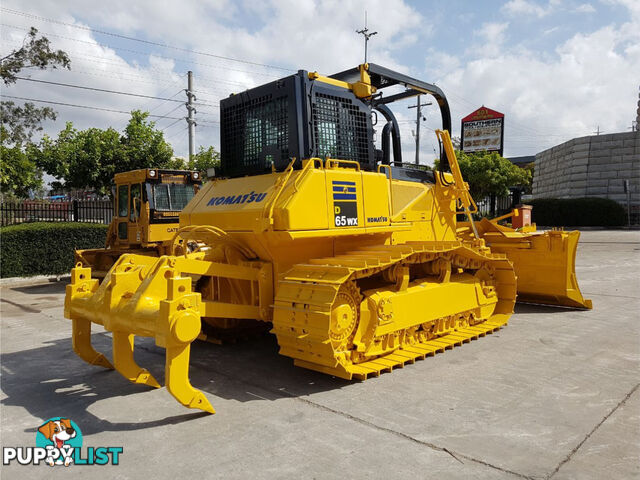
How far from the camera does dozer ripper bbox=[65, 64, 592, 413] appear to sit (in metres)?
4.34

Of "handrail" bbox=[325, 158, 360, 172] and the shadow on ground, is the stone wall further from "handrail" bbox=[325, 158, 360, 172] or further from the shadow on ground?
the shadow on ground

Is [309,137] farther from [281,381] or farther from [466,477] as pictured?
[466,477]

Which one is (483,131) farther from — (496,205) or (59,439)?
(59,439)

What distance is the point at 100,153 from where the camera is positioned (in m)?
18.1

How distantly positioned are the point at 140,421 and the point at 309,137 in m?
3.09

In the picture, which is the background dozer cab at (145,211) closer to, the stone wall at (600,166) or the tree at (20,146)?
the tree at (20,146)

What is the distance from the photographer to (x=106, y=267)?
11.3m

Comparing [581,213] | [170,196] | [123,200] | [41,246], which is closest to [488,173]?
[581,213]

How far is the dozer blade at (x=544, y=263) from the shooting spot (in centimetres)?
809

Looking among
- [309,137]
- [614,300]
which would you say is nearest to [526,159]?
[614,300]

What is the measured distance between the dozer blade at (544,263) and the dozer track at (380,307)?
6.04 feet

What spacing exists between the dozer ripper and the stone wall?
108 feet

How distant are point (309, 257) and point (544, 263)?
4.82 meters

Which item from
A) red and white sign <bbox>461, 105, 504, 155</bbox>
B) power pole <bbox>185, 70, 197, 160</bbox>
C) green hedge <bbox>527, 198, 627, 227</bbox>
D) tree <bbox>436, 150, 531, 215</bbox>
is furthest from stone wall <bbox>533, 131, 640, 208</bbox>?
power pole <bbox>185, 70, 197, 160</bbox>
